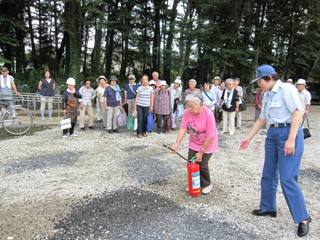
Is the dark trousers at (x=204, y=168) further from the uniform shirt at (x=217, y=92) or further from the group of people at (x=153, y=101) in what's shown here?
the uniform shirt at (x=217, y=92)

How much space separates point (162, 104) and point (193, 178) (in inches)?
210

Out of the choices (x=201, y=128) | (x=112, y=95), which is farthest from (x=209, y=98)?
(x=201, y=128)

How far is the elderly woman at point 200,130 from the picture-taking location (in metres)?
4.57

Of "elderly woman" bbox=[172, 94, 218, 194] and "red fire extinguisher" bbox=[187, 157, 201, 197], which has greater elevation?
"elderly woman" bbox=[172, 94, 218, 194]

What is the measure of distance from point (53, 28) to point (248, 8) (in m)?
15.8

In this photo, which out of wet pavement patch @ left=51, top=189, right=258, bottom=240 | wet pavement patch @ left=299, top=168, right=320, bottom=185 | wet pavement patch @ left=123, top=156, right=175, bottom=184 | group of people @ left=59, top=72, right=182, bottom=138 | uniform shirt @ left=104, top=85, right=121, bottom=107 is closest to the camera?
wet pavement patch @ left=51, top=189, right=258, bottom=240

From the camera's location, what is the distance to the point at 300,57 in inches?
1003

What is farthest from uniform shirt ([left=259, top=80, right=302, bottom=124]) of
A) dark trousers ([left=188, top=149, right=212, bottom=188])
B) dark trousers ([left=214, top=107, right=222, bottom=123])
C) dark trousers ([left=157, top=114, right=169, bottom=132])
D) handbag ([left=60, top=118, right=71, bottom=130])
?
dark trousers ([left=214, top=107, right=222, bottom=123])

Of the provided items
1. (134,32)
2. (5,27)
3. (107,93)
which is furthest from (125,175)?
(134,32)

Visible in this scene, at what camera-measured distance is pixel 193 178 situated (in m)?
4.68

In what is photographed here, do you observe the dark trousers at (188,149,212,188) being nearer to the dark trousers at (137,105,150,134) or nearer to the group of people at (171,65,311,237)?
the group of people at (171,65,311,237)

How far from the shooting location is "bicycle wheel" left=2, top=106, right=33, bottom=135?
8.97 metres

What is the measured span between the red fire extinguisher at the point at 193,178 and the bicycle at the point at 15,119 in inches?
240

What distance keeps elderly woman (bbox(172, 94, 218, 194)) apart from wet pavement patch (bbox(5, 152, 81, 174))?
9.30 feet
